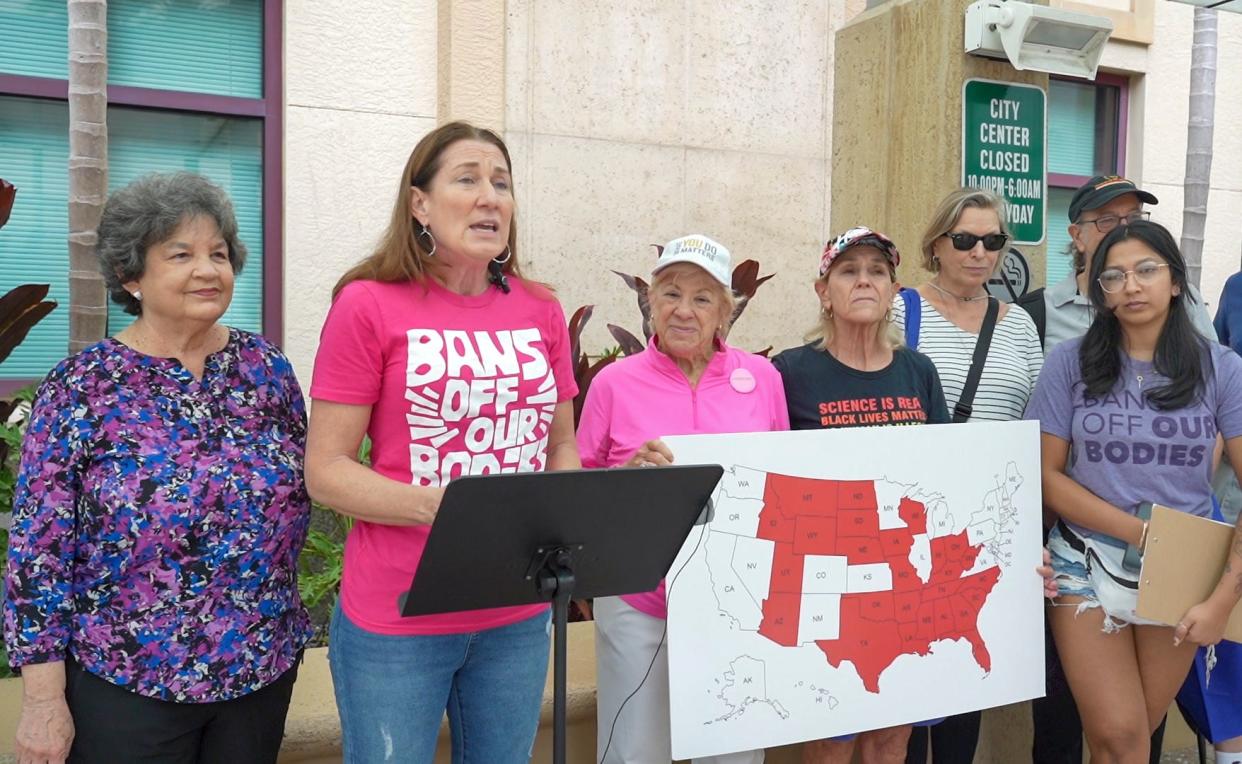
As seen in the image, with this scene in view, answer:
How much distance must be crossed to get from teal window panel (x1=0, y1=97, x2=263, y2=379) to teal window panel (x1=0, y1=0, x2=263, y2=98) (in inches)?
7.7

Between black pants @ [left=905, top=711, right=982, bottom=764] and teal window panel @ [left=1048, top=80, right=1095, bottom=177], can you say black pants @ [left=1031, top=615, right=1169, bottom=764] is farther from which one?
teal window panel @ [left=1048, top=80, right=1095, bottom=177]

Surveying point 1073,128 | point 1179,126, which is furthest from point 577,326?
point 1179,126

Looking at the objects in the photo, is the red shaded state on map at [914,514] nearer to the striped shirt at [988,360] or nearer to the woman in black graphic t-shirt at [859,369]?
the woman in black graphic t-shirt at [859,369]

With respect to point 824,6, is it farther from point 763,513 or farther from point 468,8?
point 763,513

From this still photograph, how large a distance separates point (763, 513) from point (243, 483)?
4.90 feet

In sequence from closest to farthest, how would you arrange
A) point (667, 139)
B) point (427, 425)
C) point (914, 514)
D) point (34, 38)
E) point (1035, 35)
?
1. point (427, 425)
2. point (914, 514)
3. point (1035, 35)
4. point (34, 38)
5. point (667, 139)

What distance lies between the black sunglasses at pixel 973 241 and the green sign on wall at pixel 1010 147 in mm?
926

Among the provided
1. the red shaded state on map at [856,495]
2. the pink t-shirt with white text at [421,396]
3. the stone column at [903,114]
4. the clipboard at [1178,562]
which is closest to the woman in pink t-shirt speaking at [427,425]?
the pink t-shirt with white text at [421,396]

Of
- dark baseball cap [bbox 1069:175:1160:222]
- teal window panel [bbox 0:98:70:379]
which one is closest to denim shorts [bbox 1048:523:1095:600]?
dark baseball cap [bbox 1069:175:1160:222]

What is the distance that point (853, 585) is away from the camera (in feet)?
10.7

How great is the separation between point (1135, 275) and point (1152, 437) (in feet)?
1.62

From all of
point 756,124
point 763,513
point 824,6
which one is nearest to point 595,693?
point 763,513

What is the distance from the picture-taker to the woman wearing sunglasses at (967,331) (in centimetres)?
369

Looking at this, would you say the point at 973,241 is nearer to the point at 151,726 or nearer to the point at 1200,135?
the point at 151,726
